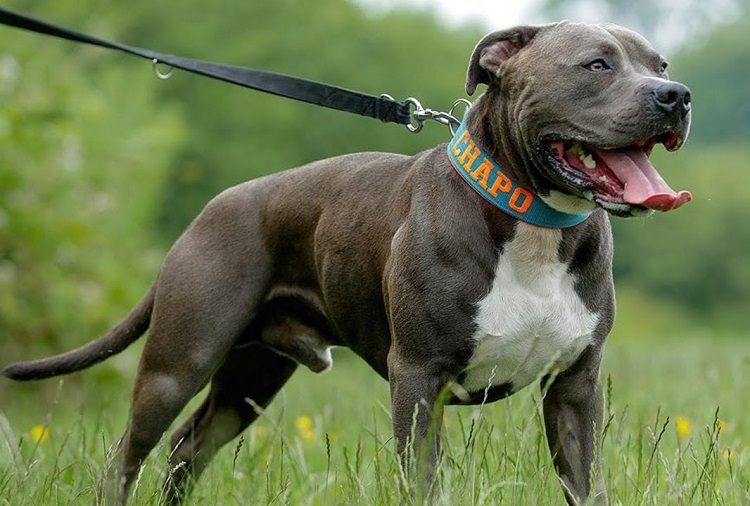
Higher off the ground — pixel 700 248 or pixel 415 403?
pixel 415 403

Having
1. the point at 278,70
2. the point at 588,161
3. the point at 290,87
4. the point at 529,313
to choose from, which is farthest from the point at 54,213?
the point at 278,70

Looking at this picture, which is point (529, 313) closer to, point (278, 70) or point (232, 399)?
point (232, 399)

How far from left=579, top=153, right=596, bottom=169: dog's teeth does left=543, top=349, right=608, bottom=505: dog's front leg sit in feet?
2.31

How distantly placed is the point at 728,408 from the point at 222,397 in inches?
108

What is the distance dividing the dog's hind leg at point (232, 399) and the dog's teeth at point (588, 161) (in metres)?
1.98

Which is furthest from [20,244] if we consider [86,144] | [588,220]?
[588,220]

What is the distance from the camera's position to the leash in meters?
5.10

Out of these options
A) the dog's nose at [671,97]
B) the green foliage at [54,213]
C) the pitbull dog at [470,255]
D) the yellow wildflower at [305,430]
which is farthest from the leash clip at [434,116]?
the green foliage at [54,213]

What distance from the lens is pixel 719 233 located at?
141ft

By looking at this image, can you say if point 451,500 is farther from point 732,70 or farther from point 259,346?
point 732,70

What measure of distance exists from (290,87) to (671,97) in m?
1.78

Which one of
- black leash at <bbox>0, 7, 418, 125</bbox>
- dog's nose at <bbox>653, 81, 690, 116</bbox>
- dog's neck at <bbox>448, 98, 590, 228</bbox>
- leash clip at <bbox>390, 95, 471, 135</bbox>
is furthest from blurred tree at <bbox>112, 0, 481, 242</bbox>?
dog's nose at <bbox>653, 81, 690, 116</bbox>

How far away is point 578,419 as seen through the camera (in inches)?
181

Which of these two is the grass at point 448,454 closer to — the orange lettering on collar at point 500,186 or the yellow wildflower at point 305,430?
the yellow wildflower at point 305,430
